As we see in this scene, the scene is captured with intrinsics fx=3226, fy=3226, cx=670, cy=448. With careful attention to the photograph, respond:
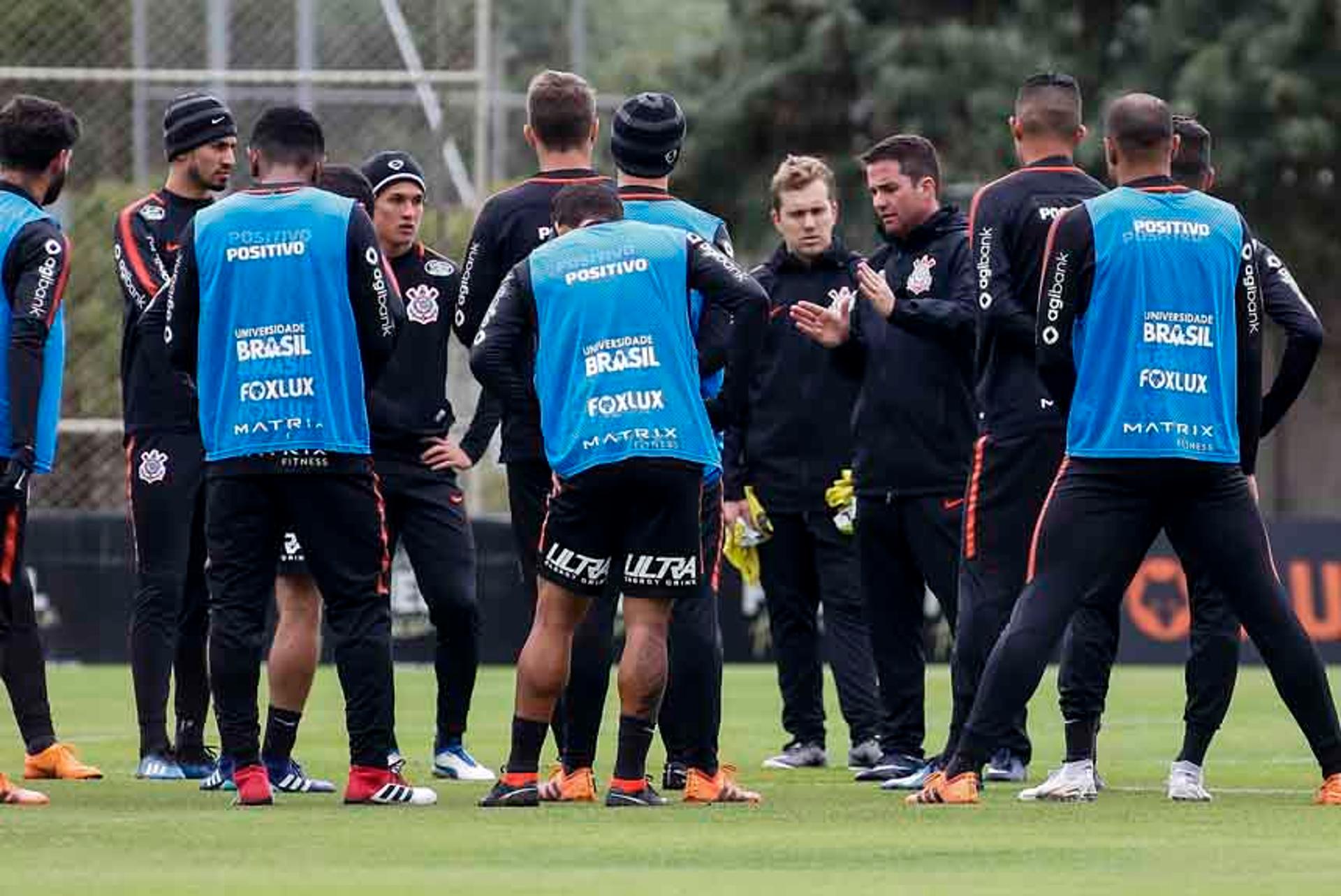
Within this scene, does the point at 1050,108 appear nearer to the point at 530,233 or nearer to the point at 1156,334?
the point at 1156,334

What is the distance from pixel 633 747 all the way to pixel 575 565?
0.60 m

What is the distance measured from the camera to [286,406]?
398 inches

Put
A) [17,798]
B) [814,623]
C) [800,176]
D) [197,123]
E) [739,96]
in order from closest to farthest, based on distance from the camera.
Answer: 1. [17,798]
2. [197,123]
3. [800,176]
4. [814,623]
5. [739,96]

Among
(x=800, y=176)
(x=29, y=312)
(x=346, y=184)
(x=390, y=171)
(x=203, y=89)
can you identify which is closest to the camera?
(x=29, y=312)

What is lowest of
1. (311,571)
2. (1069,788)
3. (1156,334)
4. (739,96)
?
(1069,788)

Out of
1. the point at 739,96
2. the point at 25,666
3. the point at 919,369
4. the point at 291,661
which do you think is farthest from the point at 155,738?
the point at 739,96

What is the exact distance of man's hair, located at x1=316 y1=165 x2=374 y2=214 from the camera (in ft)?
37.2

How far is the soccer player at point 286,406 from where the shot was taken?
1012cm

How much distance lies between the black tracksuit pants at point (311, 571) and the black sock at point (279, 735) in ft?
1.35

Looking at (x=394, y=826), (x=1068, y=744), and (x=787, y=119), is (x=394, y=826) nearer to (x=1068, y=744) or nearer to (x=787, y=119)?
(x=1068, y=744)

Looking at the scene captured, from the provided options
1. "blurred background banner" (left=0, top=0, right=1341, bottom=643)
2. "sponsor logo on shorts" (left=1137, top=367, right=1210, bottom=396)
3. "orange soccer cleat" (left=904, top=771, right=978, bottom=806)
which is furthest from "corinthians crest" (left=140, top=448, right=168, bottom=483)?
"blurred background banner" (left=0, top=0, right=1341, bottom=643)

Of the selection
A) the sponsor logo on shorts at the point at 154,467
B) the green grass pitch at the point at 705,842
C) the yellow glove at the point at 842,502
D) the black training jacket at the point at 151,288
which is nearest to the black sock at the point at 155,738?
the green grass pitch at the point at 705,842

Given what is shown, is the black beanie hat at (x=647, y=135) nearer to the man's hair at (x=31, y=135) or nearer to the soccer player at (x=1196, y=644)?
the soccer player at (x=1196, y=644)

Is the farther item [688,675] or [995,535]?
[995,535]
